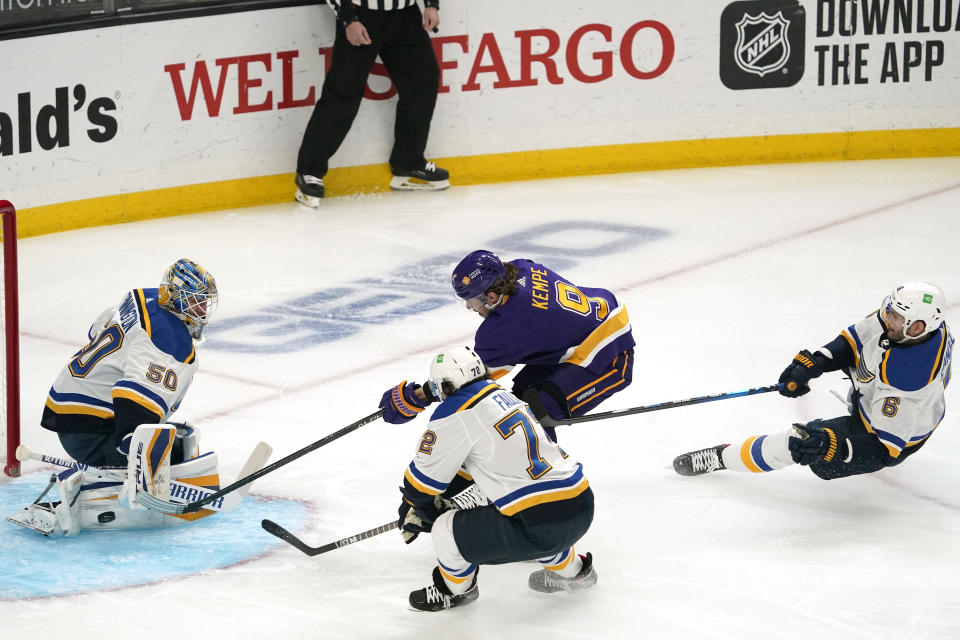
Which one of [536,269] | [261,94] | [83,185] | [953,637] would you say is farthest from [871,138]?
[953,637]

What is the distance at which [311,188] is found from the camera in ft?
25.6

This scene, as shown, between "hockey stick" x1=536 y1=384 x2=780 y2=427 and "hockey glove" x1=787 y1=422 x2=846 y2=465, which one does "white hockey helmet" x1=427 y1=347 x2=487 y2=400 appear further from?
"hockey glove" x1=787 y1=422 x2=846 y2=465

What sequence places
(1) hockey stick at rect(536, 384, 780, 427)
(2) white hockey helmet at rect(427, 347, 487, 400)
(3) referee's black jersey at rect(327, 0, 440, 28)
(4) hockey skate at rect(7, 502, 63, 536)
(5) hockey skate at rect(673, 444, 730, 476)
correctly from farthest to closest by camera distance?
(3) referee's black jersey at rect(327, 0, 440, 28) → (5) hockey skate at rect(673, 444, 730, 476) → (1) hockey stick at rect(536, 384, 780, 427) → (4) hockey skate at rect(7, 502, 63, 536) → (2) white hockey helmet at rect(427, 347, 487, 400)

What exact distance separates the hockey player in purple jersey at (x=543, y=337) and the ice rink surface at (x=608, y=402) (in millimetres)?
375

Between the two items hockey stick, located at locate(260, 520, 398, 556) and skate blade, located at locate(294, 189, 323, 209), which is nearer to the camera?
hockey stick, located at locate(260, 520, 398, 556)

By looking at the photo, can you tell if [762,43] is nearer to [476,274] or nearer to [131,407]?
[476,274]

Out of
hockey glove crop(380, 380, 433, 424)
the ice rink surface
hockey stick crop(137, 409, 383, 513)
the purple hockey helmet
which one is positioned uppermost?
the purple hockey helmet

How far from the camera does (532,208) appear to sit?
796 cm

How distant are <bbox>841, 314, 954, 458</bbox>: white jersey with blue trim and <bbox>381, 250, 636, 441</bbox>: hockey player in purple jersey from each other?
2.30 feet

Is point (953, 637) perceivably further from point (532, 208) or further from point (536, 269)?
point (532, 208)

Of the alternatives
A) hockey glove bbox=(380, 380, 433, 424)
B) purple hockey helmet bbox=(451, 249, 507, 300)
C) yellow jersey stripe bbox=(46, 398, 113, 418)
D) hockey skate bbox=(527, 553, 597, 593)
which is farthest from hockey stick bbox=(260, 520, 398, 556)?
purple hockey helmet bbox=(451, 249, 507, 300)

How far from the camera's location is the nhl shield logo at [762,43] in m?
8.52

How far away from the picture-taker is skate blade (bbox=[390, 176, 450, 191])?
8188mm

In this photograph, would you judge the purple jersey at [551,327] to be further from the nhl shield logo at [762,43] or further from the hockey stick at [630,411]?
the nhl shield logo at [762,43]
